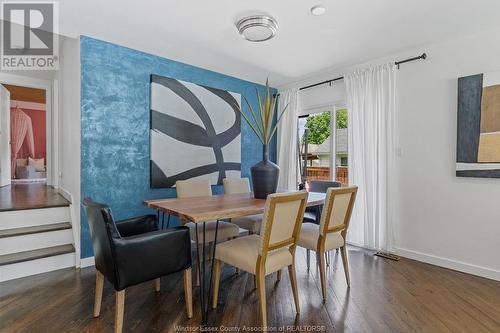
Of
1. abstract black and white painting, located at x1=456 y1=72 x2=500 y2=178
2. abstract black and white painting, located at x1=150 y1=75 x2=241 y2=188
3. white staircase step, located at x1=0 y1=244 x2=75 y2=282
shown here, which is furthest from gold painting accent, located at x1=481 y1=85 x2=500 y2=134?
white staircase step, located at x1=0 y1=244 x2=75 y2=282

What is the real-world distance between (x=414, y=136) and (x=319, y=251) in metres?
1.98

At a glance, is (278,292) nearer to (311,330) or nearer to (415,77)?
(311,330)

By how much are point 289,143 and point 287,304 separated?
2874 mm

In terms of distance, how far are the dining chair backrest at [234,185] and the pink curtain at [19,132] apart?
7214 mm

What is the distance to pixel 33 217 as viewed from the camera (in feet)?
9.59

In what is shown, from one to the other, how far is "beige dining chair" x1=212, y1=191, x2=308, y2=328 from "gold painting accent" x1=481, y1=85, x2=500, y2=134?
2.17 m

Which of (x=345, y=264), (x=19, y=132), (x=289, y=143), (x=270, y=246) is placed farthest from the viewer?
(x=19, y=132)

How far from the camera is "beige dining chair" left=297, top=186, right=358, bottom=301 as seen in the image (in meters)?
2.19

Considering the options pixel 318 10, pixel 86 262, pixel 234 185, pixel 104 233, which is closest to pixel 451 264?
pixel 234 185

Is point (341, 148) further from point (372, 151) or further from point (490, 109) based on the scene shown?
point (490, 109)

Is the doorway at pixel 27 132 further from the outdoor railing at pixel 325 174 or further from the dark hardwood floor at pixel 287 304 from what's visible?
the outdoor railing at pixel 325 174

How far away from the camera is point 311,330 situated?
5.83 ft

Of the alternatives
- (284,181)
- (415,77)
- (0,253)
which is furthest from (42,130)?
(415,77)

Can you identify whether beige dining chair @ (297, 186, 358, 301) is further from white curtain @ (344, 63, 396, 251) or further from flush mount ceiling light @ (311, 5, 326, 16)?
flush mount ceiling light @ (311, 5, 326, 16)
